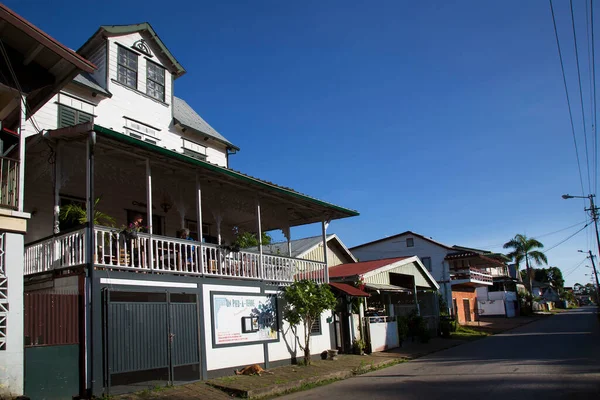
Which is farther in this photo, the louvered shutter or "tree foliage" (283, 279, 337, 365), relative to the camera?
"tree foliage" (283, 279, 337, 365)

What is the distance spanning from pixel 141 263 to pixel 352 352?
34.0 ft

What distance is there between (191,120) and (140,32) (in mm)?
3720

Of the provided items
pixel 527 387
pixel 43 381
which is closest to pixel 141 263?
pixel 43 381

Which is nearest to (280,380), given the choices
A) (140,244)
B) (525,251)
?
(140,244)

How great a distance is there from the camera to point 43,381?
356 inches

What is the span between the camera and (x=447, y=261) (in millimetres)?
42125

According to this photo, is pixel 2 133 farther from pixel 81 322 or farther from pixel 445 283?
pixel 445 283

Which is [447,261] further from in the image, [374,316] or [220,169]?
[220,169]

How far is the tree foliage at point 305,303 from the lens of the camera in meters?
15.6

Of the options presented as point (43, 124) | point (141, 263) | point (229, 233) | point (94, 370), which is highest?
point (43, 124)

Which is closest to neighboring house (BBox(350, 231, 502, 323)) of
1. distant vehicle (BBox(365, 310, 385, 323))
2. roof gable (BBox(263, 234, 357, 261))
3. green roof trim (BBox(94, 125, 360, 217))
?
roof gable (BBox(263, 234, 357, 261))

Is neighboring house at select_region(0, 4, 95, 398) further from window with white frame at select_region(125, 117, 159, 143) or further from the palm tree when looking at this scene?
the palm tree

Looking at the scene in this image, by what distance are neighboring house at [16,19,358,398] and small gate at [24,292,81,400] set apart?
0.9 inches

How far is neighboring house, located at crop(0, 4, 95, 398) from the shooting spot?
8.60 m
